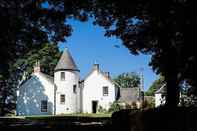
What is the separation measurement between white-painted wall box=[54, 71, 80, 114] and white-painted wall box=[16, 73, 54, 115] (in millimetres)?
1044

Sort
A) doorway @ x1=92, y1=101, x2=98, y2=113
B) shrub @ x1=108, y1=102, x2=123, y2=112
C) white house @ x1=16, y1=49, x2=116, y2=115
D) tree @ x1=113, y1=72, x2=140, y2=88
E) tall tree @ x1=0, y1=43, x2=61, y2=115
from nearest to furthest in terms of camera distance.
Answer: shrub @ x1=108, y1=102, x2=123, y2=112 → white house @ x1=16, y1=49, x2=116, y2=115 → doorway @ x1=92, y1=101, x2=98, y2=113 → tall tree @ x1=0, y1=43, x2=61, y2=115 → tree @ x1=113, y1=72, x2=140, y2=88

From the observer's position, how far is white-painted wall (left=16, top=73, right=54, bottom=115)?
67.9 m

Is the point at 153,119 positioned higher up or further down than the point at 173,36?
further down

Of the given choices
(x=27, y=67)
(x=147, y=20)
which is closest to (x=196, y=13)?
(x=147, y=20)

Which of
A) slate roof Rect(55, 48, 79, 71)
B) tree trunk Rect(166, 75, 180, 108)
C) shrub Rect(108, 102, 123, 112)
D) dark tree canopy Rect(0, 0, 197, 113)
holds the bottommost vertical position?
shrub Rect(108, 102, 123, 112)

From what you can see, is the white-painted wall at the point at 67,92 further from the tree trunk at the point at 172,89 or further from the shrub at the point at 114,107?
the tree trunk at the point at 172,89

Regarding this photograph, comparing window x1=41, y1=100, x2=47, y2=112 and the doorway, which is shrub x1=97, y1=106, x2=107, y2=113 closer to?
the doorway

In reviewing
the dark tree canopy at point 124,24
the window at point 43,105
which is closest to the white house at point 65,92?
the window at point 43,105

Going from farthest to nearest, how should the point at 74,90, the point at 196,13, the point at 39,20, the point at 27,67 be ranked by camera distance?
the point at 27,67
the point at 74,90
the point at 39,20
the point at 196,13

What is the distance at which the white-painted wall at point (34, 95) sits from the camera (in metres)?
67.9

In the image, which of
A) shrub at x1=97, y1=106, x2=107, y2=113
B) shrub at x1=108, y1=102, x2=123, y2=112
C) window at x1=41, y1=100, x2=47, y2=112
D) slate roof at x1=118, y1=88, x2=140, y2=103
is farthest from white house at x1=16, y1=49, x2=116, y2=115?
slate roof at x1=118, y1=88, x2=140, y2=103

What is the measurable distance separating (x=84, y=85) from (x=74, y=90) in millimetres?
1912

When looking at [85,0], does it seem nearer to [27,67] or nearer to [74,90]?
[74,90]

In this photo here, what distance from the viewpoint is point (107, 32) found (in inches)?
1210
